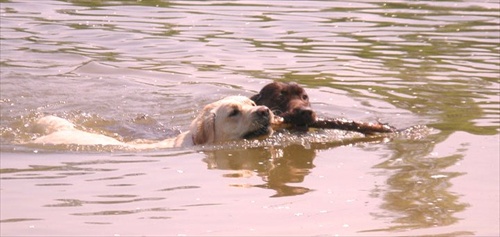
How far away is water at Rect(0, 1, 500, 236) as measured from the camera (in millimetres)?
7035

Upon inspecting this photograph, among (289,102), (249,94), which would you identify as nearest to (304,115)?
(289,102)

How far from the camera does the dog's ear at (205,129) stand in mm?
9672

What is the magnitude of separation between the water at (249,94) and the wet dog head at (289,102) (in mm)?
181

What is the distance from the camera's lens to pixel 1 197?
741 centimetres

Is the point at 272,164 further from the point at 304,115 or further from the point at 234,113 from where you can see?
the point at 304,115

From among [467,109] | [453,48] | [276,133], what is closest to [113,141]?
[276,133]

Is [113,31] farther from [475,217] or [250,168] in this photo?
[475,217]

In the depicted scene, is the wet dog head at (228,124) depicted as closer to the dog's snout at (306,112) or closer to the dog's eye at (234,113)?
the dog's eye at (234,113)

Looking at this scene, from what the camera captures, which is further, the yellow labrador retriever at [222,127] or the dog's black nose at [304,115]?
the dog's black nose at [304,115]

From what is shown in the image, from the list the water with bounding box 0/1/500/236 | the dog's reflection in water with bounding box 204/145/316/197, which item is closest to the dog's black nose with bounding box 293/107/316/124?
the water with bounding box 0/1/500/236

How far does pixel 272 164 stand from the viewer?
9023 mm

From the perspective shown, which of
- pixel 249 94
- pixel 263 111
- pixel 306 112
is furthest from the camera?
pixel 249 94

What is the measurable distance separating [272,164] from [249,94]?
119 inches

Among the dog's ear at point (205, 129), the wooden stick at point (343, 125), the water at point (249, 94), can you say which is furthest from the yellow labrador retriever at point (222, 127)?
the wooden stick at point (343, 125)
